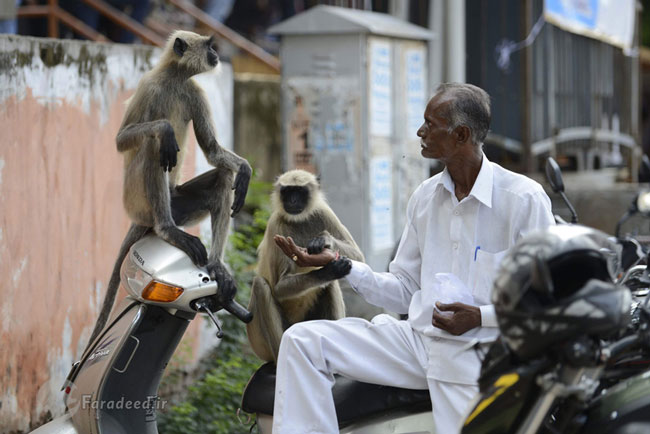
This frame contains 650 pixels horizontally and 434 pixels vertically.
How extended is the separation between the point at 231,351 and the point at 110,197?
1152 millimetres

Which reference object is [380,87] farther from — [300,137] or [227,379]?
[227,379]

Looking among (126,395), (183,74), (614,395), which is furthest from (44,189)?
(614,395)

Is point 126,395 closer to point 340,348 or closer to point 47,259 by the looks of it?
point 340,348

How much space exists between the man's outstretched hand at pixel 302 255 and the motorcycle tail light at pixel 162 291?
378mm

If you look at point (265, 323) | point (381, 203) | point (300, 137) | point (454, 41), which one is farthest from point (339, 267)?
point (454, 41)

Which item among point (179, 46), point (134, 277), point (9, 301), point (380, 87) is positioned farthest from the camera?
point (380, 87)

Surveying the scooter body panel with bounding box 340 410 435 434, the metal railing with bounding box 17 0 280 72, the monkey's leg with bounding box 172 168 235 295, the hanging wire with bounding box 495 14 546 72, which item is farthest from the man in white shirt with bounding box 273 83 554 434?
the hanging wire with bounding box 495 14 546 72

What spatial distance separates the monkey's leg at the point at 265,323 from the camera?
4078mm

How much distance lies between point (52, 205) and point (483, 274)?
102 inches

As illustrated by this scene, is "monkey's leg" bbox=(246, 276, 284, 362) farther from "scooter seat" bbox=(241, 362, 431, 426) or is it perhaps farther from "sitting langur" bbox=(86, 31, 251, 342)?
"scooter seat" bbox=(241, 362, 431, 426)

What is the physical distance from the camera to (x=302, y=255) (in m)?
3.26

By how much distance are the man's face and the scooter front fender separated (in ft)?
5.07

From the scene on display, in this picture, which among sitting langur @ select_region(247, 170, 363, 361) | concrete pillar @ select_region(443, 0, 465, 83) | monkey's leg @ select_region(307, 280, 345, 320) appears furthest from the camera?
concrete pillar @ select_region(443, 0, 465, 83)

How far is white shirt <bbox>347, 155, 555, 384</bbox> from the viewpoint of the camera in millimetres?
3178
